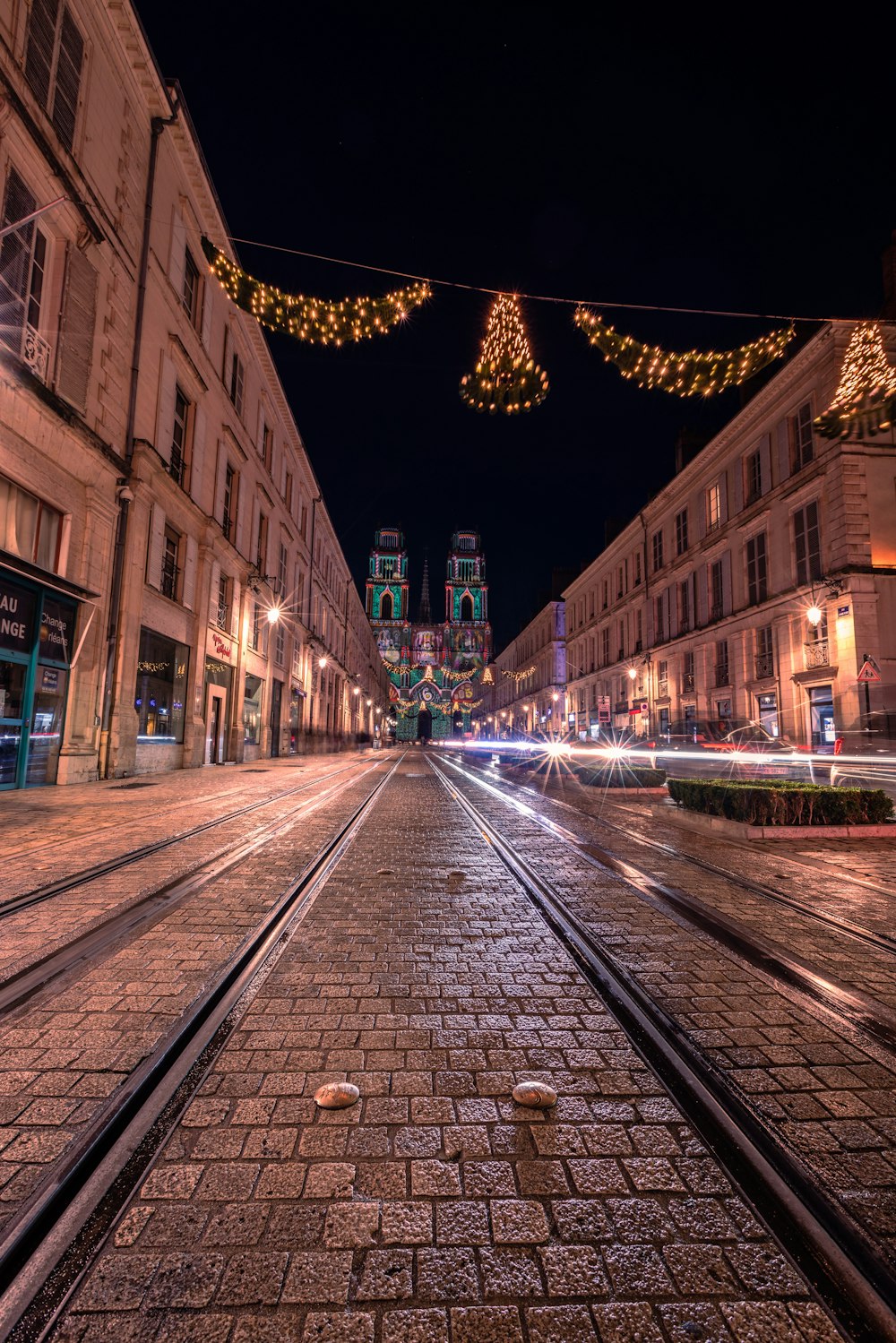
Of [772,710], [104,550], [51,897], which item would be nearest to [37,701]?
[104,550]

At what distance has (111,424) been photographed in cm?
1393

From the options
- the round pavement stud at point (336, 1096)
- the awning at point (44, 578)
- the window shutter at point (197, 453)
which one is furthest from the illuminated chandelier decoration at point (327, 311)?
the round pavement stud at point (336, 1096)

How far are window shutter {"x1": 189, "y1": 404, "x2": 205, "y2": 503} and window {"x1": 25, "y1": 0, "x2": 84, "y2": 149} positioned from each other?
24.1ft

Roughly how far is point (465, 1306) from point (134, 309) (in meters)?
18.9

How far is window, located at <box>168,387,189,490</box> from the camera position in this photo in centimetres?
1756

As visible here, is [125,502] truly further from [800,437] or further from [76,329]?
[800,437]

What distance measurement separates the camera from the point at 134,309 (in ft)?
48.8

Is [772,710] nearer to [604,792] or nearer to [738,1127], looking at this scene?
[604,792]

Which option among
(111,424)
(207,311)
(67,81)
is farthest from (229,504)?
(67,81)

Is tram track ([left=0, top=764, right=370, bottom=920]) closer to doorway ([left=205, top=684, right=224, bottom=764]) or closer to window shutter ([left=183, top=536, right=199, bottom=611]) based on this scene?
window shutter ([left=183, top=536, right=199, bottom=611])

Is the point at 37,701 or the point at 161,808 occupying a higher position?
the point at 37,701

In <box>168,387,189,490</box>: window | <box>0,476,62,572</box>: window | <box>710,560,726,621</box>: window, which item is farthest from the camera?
<box>710,560,726,621</box>: window

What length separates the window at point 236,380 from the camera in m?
22.3

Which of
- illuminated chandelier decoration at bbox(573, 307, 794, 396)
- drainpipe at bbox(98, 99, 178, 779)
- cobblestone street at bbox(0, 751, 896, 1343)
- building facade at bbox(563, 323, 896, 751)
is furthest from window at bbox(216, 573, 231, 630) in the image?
building facade at bbox(563, 323, 896, 751)
